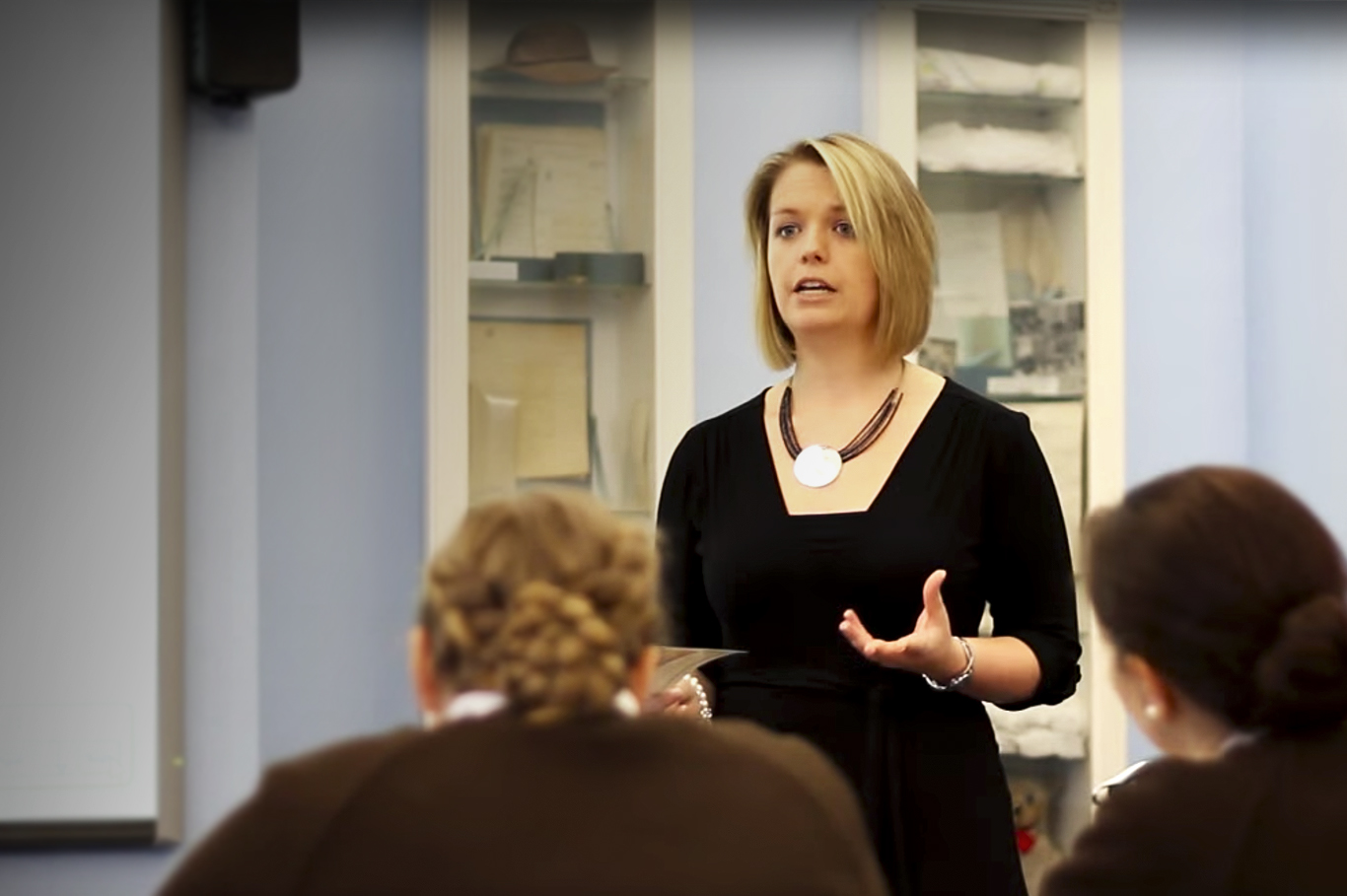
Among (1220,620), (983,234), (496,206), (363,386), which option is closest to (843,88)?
(983,234)

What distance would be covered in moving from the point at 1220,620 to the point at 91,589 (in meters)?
2.08

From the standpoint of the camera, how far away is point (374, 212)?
11.4ft

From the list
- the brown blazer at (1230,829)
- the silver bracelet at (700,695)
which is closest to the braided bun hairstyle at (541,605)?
the brown blazer at (1230,829)

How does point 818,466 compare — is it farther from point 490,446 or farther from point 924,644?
point 490,446

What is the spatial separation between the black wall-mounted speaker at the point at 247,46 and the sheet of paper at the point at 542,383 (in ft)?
2.08

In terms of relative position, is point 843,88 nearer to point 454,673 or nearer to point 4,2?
point 4,2

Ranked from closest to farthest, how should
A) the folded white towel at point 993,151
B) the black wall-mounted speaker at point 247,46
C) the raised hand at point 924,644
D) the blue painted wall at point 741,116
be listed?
the raised hand at point 924,644
the black wall-mounted speaker at point 247,46
the blue painted wall at point 741,116
the folded white towel at point 993,151

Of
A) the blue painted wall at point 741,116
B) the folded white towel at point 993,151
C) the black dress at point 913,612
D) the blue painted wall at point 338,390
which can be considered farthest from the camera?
the folded white towel at point 993,151

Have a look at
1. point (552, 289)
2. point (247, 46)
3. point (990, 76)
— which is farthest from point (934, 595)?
point (990, 76)

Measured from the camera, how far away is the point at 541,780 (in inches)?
43.7

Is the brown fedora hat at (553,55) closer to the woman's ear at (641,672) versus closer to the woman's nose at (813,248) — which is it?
the woman's nose at (813,248)

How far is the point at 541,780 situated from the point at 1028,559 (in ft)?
3.15

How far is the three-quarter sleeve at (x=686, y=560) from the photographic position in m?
2.08

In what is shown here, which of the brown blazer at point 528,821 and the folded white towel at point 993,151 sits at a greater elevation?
the folded white towel at point 993,151
